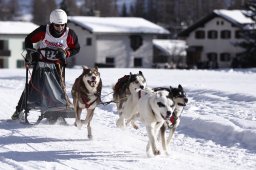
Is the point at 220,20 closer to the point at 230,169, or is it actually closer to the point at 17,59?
the point at 17,59

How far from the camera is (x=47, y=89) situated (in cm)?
899

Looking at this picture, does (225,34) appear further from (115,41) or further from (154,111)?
(154,111)

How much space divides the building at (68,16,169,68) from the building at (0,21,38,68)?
19.0ft

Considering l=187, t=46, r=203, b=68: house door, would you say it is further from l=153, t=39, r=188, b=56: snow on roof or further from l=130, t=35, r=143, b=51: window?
l=153, t=39, r=188, b=56: snow on roof

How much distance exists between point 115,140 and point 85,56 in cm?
4682

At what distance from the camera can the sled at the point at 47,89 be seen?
8938 millimetres

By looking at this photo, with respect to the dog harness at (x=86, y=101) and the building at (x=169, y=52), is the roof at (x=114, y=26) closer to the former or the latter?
the building at (x=169, y=52)

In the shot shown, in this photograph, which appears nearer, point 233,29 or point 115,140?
point 115,140

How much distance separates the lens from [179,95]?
23.2 feet

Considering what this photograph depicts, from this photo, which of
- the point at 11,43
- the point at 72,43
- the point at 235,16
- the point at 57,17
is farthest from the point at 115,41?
the point at 57,17

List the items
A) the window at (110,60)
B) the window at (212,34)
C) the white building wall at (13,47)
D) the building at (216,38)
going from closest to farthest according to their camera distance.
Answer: the building at (216,38) < the window at (212,34) < the window at (110,60) < the white building wall at (13,47)

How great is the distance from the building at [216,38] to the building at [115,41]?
3.13 metres

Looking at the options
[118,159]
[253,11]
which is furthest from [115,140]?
[253,11]

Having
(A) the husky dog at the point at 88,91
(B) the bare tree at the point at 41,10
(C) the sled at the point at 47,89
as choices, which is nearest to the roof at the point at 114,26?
(C) the sled at the point at 47,89
